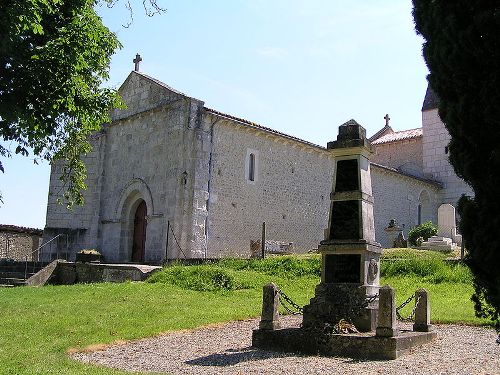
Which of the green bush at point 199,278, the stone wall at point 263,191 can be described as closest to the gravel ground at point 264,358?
the green bush at point 199,278

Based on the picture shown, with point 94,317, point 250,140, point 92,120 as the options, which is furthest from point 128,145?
point 92,120

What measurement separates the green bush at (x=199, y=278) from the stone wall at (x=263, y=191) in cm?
401

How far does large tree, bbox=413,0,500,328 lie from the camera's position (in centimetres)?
483

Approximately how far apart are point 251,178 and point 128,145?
551 centimetres

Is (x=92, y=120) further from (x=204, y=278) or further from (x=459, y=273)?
(x=459, y=273)

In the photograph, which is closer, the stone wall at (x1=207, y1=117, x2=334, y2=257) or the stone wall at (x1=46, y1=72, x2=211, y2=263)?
the stone wall at (x1=46, y1=72, x2=211, y2=263)

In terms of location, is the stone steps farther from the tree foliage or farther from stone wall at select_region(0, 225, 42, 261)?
the tree foliage

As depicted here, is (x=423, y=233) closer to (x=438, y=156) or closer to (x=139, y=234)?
(x=438, y=156)

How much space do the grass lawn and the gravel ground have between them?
1.92ft

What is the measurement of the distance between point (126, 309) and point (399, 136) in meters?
27.7

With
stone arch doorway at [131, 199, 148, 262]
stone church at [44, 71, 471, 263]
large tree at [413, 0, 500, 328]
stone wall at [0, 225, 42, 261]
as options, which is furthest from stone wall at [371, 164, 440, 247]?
large tree at [413, 0, 500, 328]

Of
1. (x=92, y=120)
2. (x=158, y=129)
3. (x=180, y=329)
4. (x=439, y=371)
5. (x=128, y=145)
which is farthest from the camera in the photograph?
(x=128, y=145)

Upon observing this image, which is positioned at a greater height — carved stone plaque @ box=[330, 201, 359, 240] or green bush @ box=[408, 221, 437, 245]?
green bush @ box=[408, 221, 437, 245]

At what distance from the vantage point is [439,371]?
675cm
